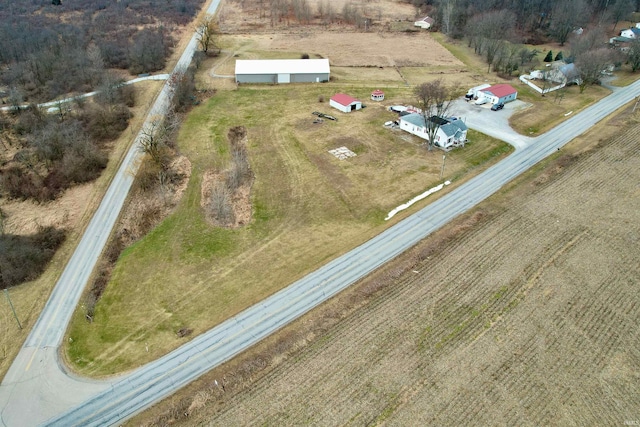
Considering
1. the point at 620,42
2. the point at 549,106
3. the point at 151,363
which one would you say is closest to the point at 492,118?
the point at 549,106

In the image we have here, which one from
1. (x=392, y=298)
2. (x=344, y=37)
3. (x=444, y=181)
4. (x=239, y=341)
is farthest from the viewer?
(x=344, y=37)

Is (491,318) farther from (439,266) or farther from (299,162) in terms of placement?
(299,162)

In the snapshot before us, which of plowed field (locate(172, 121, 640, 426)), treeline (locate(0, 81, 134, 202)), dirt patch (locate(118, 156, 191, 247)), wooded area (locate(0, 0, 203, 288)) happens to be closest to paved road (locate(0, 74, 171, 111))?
wooded area (locate(0, 0, 203, 288))

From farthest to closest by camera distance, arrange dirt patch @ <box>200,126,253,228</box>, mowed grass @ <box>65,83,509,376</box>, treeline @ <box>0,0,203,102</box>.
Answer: treeline @ <box>0,0,203,102</box>, dirt patch @ <box>200,126,253,228</box>, mowed grass @ <box>65,83,509,376</box>

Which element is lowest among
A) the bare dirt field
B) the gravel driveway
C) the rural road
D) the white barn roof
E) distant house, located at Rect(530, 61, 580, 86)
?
the rural road

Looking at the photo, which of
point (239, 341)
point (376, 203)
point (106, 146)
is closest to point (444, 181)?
point (376, 203)

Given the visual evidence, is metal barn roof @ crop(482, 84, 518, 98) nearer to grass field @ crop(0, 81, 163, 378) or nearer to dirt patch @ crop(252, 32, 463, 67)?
dirt patch @ crop(252, 32, 463, 67)

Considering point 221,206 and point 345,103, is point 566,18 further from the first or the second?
point 221,206
